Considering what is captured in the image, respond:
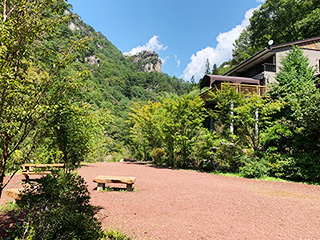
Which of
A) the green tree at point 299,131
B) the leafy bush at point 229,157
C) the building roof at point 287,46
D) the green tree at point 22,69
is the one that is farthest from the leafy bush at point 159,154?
the green tree at point 22,69

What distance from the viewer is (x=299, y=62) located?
13.5 m

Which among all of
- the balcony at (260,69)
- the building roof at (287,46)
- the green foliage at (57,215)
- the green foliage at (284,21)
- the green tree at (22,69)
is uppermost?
the green foliage at (284,21)

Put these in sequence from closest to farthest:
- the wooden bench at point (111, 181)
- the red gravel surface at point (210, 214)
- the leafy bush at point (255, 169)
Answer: the red gravel surface at point (210, 214) → the wooden bench at point (111, 181) → the leafy bush at point (255, 169)

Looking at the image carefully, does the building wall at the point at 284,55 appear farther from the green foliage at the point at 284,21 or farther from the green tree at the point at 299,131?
the green foliage at the point at 284,21

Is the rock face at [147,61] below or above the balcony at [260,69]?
above

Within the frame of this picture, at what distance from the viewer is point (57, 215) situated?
2.78m

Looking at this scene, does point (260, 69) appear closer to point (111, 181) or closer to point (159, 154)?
point (159, 154)

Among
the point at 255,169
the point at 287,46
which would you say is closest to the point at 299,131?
the point at 255,169

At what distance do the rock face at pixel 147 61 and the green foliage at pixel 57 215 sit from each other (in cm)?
12620

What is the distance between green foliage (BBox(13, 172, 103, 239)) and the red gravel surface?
843 mm

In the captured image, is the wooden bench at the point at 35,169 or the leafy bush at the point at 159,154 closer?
the wooden bench at the point at 35,169

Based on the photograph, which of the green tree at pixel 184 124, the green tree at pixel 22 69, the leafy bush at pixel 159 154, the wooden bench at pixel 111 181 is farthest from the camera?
the leafy bush at pixel 159 154

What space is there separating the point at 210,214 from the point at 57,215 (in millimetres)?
3293

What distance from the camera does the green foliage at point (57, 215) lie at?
95.9 inches
